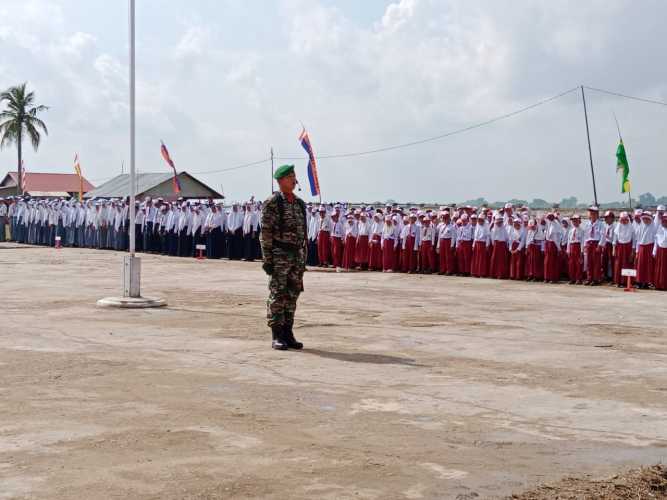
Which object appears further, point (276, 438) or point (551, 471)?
point (276, 438)

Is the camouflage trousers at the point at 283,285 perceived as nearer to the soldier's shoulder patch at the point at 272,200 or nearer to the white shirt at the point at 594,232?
the soldier's shoulder patch at the point at 272,200

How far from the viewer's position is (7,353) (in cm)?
996

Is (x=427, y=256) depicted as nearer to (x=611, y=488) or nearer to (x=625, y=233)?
(x=625, y=233)

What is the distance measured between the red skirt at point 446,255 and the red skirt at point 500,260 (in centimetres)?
140

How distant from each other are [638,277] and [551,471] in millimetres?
15149

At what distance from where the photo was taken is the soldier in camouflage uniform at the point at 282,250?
10.2m

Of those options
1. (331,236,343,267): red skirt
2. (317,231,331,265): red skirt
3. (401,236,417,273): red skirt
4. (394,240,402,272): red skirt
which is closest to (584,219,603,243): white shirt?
(401,236,417,273): red skirt

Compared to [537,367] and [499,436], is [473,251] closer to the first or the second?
[537,367]

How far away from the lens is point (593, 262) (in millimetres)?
20938

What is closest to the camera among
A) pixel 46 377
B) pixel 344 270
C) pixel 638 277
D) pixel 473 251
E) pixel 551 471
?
pixel 551 471

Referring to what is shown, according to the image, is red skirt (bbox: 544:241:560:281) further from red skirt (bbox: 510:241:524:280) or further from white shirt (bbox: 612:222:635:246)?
white shirt (bbox: 612:222:635:246)

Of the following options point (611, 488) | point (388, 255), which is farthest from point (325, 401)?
point (388, 255)

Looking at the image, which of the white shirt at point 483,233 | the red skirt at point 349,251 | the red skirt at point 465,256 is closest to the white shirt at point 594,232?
the white shirt at point 483,233

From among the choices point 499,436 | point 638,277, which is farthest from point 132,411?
point 638,277
